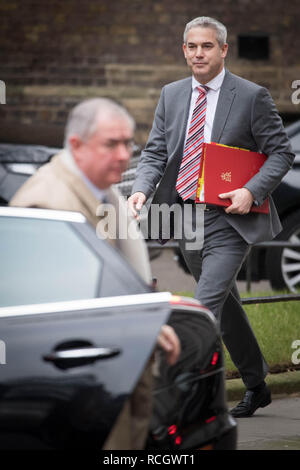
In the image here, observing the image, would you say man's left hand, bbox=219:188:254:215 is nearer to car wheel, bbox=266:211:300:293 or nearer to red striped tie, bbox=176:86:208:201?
red striped tie, bbox=176:86:208:201

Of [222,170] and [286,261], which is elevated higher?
[222,170]

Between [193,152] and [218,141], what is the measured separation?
0.14 meters

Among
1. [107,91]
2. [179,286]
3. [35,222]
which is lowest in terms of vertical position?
[179,286]

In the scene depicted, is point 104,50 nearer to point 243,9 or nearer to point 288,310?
point 243,9

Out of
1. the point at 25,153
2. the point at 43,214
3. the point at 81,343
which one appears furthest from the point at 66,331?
the point at 25,153

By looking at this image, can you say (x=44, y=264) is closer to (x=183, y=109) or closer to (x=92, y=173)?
(x=92, y=173)

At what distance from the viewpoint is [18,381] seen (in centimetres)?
298

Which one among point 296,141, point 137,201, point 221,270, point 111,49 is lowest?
point 296,141

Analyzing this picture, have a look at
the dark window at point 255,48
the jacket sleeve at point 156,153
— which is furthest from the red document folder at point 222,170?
the dark window at point 255,48

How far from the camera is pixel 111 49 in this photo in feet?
57.5

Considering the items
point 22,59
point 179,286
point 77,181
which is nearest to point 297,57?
point 22,59

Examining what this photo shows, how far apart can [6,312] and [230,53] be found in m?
14.8

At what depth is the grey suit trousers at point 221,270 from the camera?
17.3ft

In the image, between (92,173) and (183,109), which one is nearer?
(92,173)
